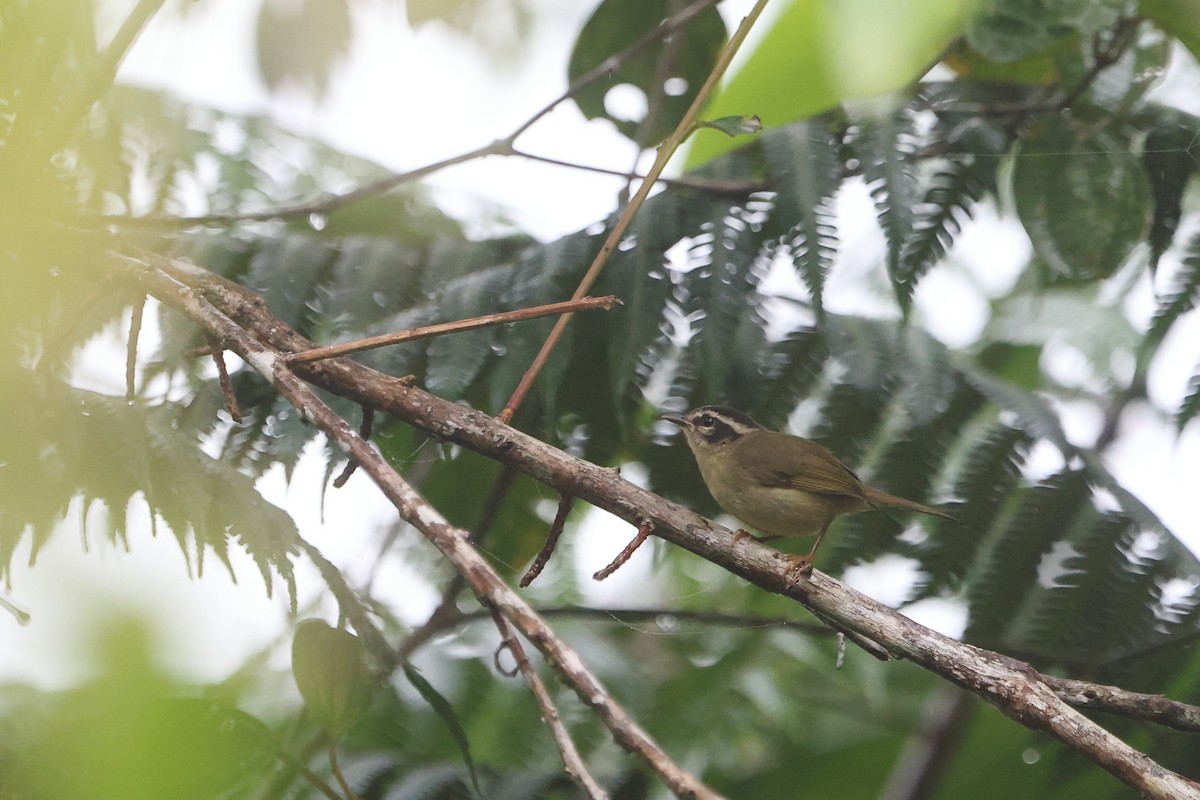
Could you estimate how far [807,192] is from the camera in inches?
79.8

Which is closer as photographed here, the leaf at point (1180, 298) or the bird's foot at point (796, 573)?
the bird's foot at point (796, 573)

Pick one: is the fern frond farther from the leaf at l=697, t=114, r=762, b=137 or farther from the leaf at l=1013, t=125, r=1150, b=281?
the leaf at l=697, t=114, r=762, b=137

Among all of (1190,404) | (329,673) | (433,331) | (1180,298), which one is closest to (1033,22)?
(1180,298)

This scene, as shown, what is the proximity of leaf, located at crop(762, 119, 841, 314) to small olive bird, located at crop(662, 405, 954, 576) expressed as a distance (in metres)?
0.43

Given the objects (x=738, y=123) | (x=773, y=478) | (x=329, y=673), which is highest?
(x=738, y=123)

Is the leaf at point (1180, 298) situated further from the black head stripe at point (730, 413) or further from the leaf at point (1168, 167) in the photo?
the black head stripe at point (730, 413)

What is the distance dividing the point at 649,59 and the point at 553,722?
6.68 feet

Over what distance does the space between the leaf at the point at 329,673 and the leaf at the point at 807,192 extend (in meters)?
1.02

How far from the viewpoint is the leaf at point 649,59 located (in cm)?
239

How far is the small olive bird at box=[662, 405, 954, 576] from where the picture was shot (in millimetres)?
2170

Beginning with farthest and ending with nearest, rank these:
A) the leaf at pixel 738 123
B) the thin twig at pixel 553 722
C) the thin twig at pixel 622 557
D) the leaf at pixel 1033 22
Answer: the leaf at pixel 1033 22
the leaf at pixel 738 123
the thin twig at pixel 622 557
the thin twig at pixel 553 722

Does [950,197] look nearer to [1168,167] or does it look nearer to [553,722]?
[1168,167]

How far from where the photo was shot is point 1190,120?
2.31 meters

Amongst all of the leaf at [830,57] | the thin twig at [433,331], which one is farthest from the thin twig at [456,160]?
the thin twig at [433,331]
